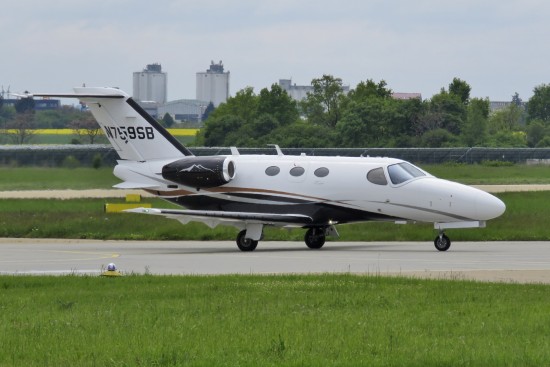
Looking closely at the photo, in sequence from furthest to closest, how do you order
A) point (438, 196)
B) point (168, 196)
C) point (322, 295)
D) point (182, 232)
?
point (182, 232) → point (168, 196) → point (438, 196) → point (322, 295)

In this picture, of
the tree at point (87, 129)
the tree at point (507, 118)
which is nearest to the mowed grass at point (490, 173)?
the tree at point (87, 129)

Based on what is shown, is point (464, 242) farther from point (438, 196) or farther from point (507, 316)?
A: point (507, 316)

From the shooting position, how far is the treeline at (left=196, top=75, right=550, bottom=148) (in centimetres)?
9506

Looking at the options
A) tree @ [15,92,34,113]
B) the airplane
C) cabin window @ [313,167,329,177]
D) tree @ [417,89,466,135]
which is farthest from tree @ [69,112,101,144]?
cabin window @ [313,167,329,177]

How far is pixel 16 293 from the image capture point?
20.8 m

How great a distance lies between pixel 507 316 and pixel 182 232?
2178cm

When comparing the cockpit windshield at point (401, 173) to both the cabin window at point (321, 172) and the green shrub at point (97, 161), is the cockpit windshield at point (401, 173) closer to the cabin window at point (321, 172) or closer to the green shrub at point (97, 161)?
the cabin window at point (321, 172)

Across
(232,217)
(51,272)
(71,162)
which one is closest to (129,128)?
(232,217)

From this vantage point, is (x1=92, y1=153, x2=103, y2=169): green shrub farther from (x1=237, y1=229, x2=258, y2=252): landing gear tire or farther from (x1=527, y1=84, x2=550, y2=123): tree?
(x1=527, y1=84, x2=550, y2=123): tree

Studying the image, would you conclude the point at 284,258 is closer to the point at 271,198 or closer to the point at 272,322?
the point at 271,198

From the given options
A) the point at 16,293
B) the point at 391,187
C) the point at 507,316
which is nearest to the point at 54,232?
the point at 391,187

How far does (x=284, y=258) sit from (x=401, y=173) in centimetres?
434

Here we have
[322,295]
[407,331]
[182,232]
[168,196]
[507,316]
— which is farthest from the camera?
[182,232]

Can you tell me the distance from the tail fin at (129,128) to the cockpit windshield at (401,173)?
19.0ft
